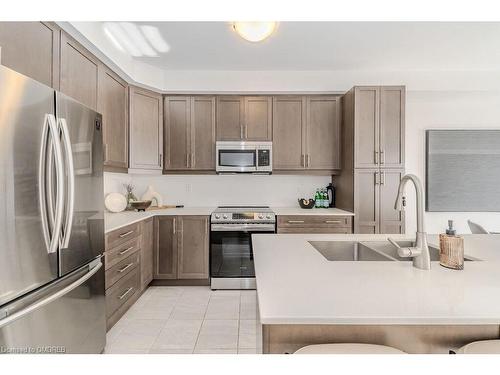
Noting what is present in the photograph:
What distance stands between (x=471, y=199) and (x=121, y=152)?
431cm

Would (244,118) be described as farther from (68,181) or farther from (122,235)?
(68,181)

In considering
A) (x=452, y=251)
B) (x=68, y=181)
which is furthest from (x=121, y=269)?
(x=452, y=251)

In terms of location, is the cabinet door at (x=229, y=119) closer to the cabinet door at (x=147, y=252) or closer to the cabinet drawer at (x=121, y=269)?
the cabinet door at (x=147, y=252)

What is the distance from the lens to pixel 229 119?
3.71 metres

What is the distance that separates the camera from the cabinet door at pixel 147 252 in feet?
10.1

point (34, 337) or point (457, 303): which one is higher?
point (457, 303)

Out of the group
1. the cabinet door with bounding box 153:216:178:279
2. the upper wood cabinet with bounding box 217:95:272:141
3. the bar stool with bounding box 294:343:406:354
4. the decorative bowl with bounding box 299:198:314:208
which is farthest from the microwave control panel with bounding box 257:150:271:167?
the bar stool with bounding box 294:343:406:354

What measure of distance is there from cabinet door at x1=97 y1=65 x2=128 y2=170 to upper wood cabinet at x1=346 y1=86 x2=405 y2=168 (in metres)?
2.47

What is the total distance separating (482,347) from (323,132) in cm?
310

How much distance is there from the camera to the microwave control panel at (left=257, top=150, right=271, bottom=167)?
3.67 meters

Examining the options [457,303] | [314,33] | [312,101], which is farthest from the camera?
[312,101]
